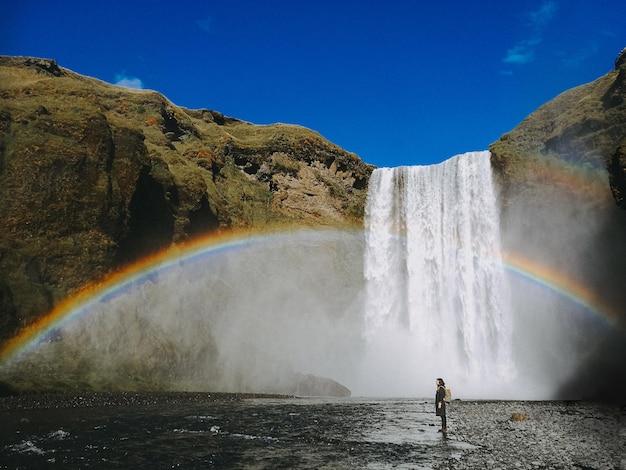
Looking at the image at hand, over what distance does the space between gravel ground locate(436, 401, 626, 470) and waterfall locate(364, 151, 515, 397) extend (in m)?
21.2

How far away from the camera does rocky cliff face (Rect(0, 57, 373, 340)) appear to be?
36.0m

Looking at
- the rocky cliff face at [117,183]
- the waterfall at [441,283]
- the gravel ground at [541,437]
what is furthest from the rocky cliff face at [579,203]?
the rocky cliff face at [117,183]

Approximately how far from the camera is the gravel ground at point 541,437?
13.4 metres

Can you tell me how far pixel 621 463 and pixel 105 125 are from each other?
43.6 meters

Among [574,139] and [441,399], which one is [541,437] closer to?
[441,399]

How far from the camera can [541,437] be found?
716 inches

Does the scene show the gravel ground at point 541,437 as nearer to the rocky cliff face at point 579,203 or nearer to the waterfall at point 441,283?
the rocky cliff face at point 579,203

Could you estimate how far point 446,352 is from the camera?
2092 inches

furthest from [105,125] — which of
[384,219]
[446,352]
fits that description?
[446,352]

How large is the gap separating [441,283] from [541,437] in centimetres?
3772

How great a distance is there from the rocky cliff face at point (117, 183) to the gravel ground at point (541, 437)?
93.8 feet

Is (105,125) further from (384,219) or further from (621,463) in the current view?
(621,463)

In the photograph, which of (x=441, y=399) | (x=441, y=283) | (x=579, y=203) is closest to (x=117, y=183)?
(x=441, y=399)

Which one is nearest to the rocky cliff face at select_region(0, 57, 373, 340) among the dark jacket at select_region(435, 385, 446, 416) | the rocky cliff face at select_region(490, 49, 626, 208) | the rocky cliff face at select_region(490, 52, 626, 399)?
the rocky cliff face at select_region(490, 49, 626, 208)
